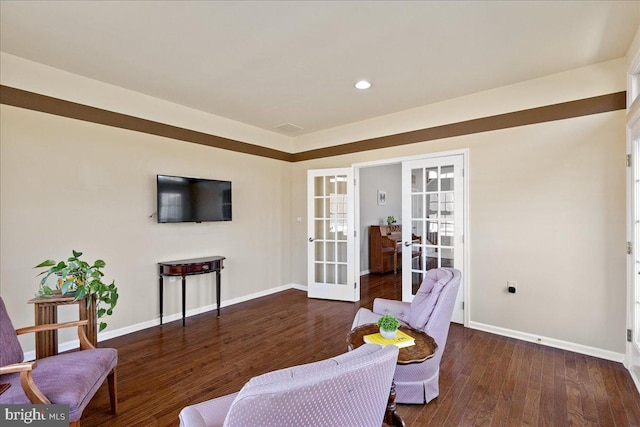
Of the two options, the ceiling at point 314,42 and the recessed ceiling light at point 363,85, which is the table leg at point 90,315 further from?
the recessed ceiling light at point 363,85

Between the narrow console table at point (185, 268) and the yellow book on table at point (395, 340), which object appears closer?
the yellow book on table at point (395, 340)

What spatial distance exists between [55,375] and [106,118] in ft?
8.97

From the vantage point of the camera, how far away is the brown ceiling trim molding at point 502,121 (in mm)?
2877

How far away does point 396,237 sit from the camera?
667 centimetres

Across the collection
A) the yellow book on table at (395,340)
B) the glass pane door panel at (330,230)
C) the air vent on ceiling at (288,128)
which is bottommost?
the yellow book on table at (395,340)

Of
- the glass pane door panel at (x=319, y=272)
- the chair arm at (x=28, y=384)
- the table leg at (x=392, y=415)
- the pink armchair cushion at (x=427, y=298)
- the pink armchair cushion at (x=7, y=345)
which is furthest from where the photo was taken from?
the glass pane door panel at (x=319, y=272)

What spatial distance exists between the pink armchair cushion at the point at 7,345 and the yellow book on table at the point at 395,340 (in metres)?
2.18

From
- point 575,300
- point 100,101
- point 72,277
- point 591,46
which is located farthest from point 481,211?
point 100,101

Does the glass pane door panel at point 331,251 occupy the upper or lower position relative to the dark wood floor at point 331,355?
upper

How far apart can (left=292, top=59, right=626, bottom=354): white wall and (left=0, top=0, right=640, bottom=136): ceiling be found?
11.4 inches

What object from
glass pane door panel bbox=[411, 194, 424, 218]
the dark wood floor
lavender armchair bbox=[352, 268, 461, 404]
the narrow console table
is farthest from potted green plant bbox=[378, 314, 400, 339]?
the narrow console table

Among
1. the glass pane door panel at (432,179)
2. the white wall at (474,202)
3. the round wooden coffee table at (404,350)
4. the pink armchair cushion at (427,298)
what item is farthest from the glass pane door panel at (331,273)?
the round wooden coffee table at (404,350)

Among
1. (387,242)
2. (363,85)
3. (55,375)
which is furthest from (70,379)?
(387,242)

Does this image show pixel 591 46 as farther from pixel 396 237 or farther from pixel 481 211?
pixel 396 237
